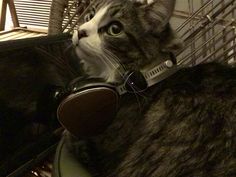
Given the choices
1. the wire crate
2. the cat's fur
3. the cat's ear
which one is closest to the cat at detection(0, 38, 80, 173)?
the cat's fur

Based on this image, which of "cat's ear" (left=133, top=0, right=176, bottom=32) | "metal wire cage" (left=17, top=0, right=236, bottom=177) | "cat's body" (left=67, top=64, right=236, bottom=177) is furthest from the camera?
"metal wire cage" (left=17, top=0, right=236, bottom=177)

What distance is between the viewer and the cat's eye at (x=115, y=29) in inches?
35.1

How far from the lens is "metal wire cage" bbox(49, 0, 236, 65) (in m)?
1.03

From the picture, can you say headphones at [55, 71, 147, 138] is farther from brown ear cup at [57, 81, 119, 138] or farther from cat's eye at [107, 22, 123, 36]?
cat's eye at [107, 22, 123, 36]

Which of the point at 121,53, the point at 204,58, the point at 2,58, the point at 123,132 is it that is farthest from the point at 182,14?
the point at 2,58

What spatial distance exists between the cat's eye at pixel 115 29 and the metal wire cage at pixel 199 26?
0.17 metres

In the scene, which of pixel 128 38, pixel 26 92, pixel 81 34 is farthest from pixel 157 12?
pixel 26 92

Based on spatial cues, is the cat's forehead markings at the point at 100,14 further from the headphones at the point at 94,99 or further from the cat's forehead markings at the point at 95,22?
the headphones at the point at 94,99

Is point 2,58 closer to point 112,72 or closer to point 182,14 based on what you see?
point 112,72

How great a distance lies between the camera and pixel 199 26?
1072 millimetres

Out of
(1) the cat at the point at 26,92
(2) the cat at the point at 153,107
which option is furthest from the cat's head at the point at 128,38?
(1) the cat at the point at 26,92

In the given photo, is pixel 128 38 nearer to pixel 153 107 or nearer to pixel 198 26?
pixel 153 107

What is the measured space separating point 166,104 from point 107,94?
17cm

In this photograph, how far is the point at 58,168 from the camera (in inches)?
32.7
